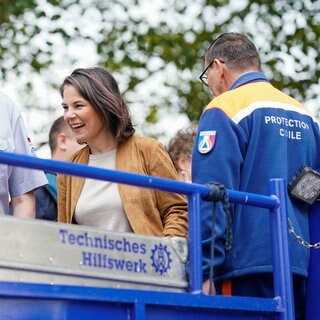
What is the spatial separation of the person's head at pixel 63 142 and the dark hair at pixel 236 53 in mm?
1947

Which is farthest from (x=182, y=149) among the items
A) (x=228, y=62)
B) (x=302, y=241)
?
(x=302, y=241)

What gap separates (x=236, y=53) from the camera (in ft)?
15.2

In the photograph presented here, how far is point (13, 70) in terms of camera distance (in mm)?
11312

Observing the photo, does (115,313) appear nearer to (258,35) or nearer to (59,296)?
(59,296)

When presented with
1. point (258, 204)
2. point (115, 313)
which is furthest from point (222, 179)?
point (115, 313)

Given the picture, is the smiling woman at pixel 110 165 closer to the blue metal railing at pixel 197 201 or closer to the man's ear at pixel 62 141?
the blue metal railing at pixel 197 201

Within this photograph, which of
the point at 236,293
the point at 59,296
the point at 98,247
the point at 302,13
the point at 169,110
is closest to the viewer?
the point at 59,296

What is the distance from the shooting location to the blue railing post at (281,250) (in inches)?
153

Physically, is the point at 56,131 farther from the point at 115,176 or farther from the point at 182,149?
the point at 115,176

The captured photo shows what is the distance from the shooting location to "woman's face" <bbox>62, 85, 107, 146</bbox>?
4.48 m

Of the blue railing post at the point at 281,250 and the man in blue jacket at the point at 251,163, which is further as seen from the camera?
the man in blue jacket at the point at 251,163

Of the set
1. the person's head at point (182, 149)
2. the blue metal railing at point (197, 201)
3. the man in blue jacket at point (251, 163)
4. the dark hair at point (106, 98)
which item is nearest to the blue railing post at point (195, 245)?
the blue metal railing at point (197, 201)

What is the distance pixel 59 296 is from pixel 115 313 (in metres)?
0.24

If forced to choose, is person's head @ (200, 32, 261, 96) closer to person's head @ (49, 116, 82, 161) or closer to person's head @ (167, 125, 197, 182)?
person's head @ (167, 125, 197, 182)
